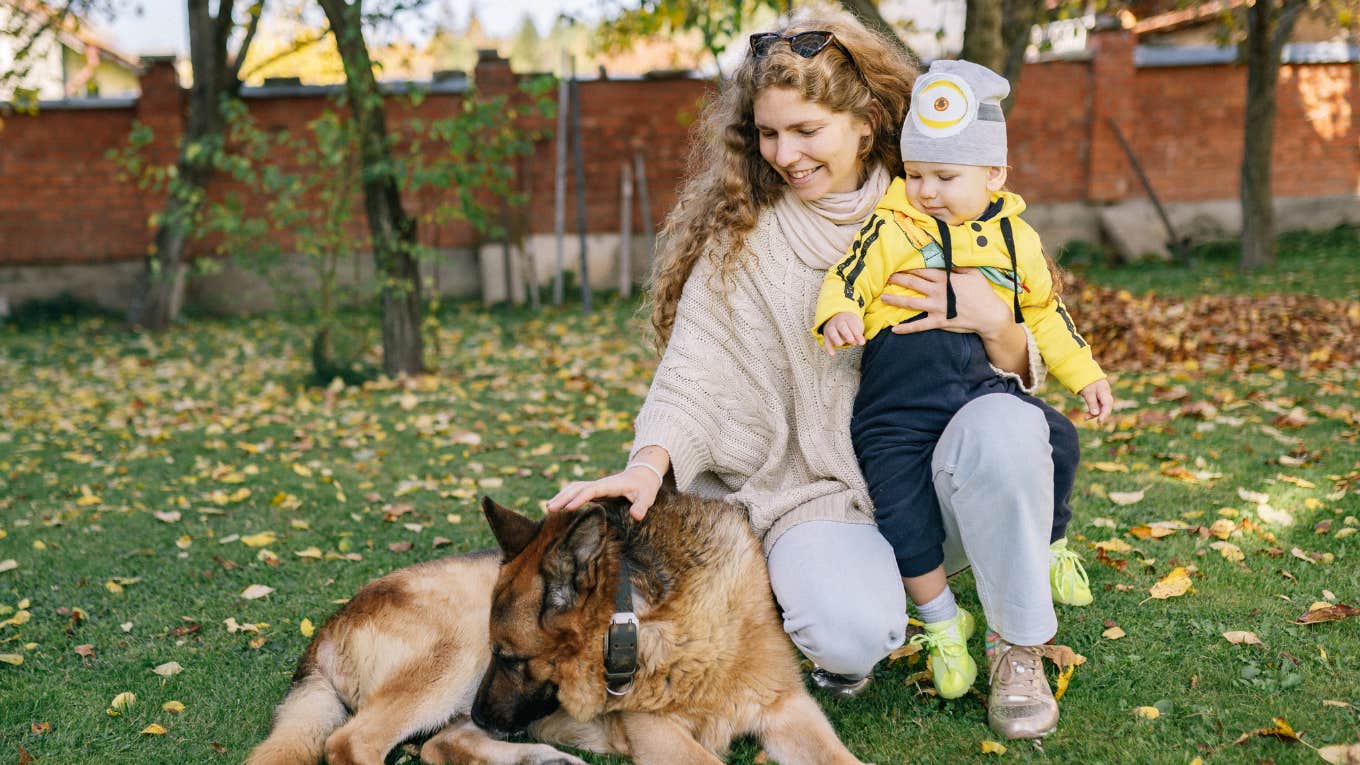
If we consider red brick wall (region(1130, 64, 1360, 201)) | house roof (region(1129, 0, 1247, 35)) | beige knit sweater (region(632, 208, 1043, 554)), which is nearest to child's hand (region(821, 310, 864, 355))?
beige knit sweater (region(632, 208, 1043, 554))

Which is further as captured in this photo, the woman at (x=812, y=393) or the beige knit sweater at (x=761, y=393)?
the beige knit sweater at (x=761, y=393)

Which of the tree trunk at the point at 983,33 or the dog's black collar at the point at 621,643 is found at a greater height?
the tree trunk at the point at 983,33

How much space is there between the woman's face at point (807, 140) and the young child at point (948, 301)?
188mm

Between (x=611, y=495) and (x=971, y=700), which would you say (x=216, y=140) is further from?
(x=971, y=700)

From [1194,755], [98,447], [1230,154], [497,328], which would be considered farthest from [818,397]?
[1230,154]

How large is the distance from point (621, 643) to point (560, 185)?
12089mm

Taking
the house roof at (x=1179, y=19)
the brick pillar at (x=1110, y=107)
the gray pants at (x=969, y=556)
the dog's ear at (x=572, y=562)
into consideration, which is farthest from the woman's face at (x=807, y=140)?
the house roof at (x=1179, y=19)

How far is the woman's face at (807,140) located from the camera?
2.89 meters

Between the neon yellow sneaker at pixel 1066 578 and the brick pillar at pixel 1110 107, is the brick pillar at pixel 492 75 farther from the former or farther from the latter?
the neon yellow sneaker at pixel 1066 578

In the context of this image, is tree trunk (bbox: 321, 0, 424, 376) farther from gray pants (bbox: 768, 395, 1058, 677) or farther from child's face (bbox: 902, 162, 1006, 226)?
gray pants (bbox: 768, 395, 1058, 677)

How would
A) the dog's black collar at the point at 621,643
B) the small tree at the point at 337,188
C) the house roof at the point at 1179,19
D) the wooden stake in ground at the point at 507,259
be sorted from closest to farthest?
the dog's black collar at the point at 621,643 → the small tree at the point at 337,188 → the wooden stake in ground at the point at 507,259 → the house roof at the point at 1179,19

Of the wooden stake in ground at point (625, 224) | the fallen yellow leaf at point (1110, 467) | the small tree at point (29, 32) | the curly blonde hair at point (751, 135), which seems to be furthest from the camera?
the wooden stake in ground at point (625, 224)

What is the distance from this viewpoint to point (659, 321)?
10.8ft

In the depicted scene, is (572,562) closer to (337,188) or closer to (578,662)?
(578,662)
